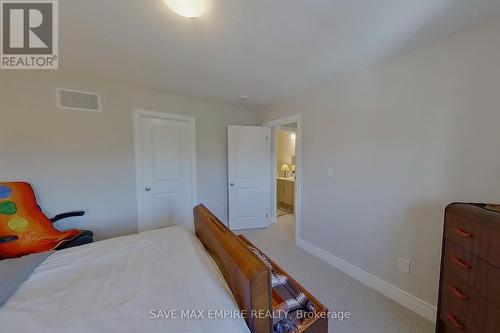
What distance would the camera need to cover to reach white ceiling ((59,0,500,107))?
1.17m

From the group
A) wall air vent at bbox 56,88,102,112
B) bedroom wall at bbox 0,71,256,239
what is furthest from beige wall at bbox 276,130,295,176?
wall air vent at bbox 56,88,102,112

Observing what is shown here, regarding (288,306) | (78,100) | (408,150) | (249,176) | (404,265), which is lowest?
(404,265)

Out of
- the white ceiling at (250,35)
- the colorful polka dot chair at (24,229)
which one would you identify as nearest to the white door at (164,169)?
the white ceiling at (250,35)

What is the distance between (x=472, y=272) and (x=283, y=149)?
175 inches

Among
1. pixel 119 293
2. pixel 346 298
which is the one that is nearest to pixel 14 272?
pixel 119 293

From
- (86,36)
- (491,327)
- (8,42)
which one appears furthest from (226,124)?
(491,327)

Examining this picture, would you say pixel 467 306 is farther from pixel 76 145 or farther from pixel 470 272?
pixel 76 145

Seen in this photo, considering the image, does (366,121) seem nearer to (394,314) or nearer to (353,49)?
(353,49)

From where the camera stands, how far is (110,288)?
0.93 m

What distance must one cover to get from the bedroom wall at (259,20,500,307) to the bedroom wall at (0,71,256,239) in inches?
94.0

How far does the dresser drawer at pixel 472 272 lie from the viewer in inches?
35.8

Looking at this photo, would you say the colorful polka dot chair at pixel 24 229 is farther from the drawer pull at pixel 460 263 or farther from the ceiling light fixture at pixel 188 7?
the drawer pull at pixel 460 263

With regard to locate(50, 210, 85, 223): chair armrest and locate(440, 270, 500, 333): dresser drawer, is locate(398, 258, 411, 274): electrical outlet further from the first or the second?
locate(50, 210, 85, 223): chair armrest

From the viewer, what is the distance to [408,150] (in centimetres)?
161
